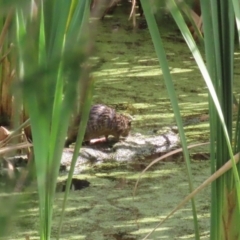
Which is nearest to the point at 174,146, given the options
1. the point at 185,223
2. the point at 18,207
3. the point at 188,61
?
the point at 185,223

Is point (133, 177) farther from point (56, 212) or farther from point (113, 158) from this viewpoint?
point (56, 212)

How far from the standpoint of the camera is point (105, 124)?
2465 millimetres

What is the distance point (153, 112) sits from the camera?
2.73 metres

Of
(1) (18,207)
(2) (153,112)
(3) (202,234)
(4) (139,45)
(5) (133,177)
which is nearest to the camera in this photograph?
(1) (18,207)

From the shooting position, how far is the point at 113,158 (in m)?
2.36

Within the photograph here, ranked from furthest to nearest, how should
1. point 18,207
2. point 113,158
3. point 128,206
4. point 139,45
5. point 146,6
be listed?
1. point 139,45
2. point 113,158
3. point 128,206
4. point 146,6
5. point 18,207

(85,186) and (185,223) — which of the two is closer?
(185,223)

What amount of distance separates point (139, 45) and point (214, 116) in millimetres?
2489

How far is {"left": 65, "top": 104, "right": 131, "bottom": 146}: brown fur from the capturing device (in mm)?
2451

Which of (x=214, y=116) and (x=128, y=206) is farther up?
(x=214, y=116)

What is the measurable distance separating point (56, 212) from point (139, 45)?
5.87 ft

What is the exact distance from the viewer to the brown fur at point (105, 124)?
2.45 meters

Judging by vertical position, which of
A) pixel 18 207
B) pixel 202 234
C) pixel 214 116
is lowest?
pixel 202 234

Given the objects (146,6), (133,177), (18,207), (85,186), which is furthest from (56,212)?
(18,207)
